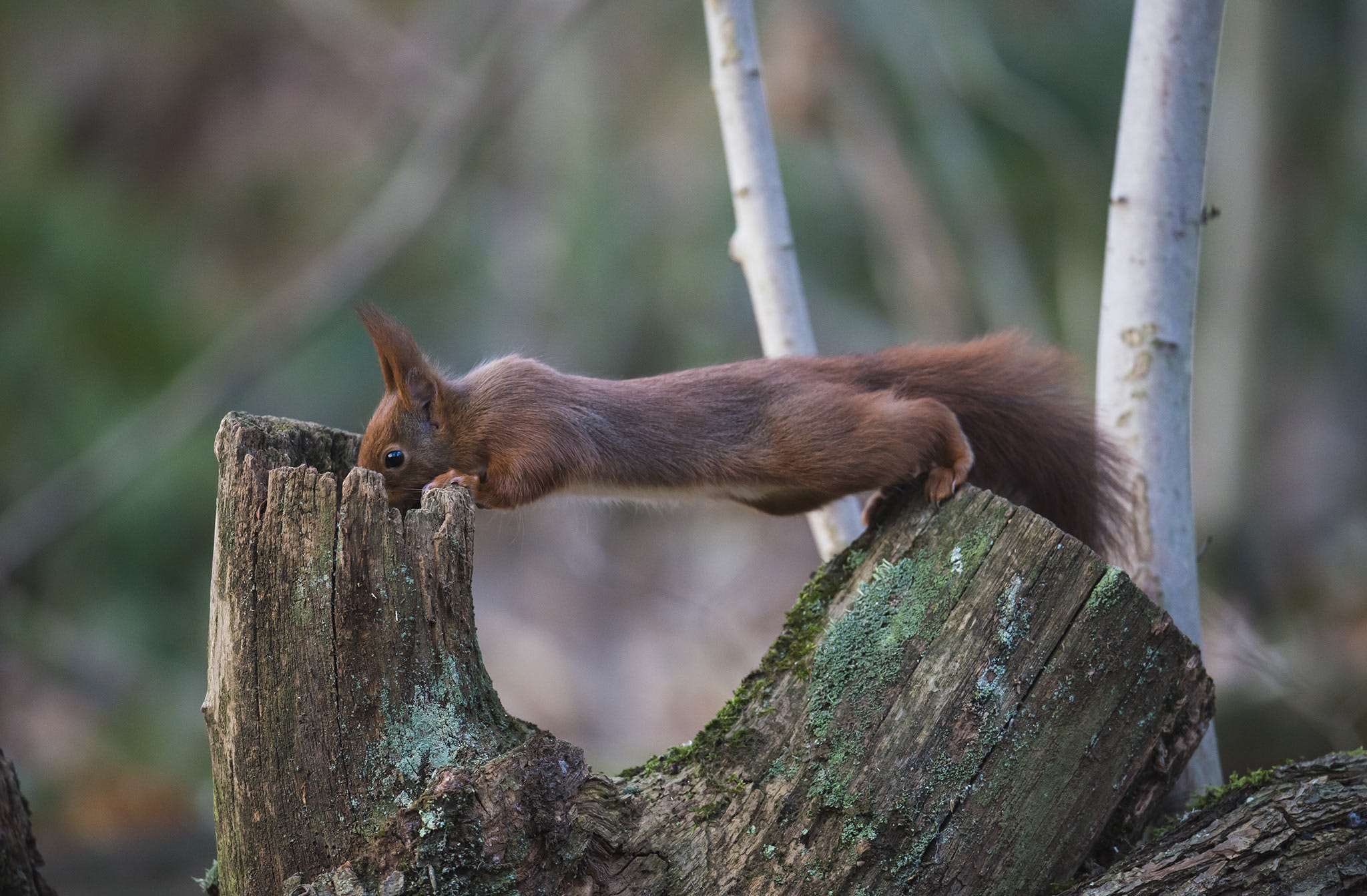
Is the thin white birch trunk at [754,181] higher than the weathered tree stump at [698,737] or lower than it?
higher

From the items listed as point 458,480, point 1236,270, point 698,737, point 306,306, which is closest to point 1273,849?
point 698,737

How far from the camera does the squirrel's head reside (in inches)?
114

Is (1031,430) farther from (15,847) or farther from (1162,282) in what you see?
(15,847)

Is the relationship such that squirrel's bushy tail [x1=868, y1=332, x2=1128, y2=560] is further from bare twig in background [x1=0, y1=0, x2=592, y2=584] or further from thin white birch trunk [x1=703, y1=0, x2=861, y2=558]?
bare twig in background [x1=0, y1=0, x2=592, y2=584]

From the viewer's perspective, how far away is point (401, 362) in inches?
117

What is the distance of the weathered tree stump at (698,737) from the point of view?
6.94 feet

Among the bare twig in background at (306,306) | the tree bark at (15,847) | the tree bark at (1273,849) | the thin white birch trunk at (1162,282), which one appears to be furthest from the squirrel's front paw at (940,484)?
the bare twig in background at (306,306)

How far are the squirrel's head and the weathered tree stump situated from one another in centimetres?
41

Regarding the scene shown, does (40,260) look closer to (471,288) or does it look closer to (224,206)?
(224,206)

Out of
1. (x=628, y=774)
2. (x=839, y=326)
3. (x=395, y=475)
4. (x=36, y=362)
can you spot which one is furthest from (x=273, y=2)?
(x=628, y=774)

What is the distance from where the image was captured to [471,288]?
12281 mm

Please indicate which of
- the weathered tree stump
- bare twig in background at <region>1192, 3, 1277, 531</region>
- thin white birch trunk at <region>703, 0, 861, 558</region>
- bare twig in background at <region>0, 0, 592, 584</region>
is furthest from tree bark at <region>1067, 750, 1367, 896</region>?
bare twig in background at <region>0, 0, 592, 584</region>

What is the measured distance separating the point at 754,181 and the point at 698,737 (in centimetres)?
183

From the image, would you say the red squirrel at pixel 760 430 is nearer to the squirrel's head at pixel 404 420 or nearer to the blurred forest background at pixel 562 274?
the squirrel's head at pixel 404 420
